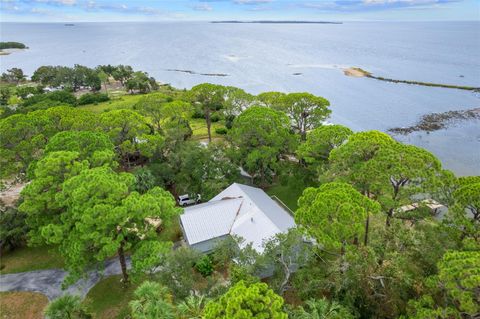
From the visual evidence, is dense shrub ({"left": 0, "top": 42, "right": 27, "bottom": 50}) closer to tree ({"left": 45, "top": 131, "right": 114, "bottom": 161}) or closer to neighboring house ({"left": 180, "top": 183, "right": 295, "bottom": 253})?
tree ({"left": 45, "top": 131, "right": 114, "bottom": 161})

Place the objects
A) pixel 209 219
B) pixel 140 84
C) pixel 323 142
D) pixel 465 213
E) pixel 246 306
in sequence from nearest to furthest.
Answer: pixel 246 306
pixel 465 213
pixel 209 219
pixel 323 142
pixel 140 84

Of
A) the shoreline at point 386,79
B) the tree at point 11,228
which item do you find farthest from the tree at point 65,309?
the shoreline at point 386,79


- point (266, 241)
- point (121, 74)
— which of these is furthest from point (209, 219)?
point (121, 74)

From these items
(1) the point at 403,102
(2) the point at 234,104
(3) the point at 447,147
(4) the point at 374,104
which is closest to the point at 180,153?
(2) the point at 234,104

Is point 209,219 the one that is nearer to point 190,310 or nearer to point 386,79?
point 190,310

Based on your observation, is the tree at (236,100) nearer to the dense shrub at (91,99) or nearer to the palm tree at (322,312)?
the palm tree at (322,312)

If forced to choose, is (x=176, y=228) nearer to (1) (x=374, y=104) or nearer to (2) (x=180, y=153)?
(2) (x=180, y=153)
